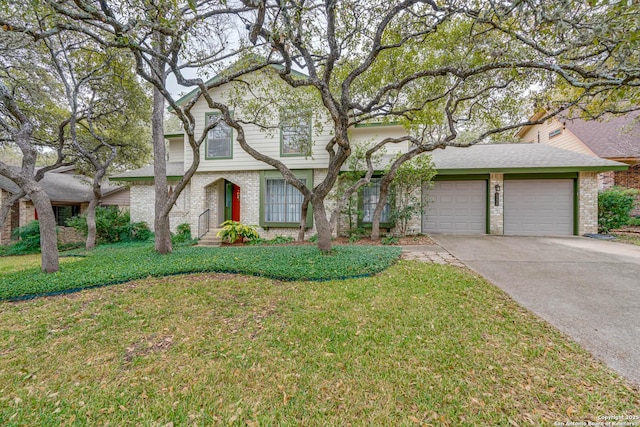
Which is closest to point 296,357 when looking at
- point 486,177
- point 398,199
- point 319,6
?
point 319,6

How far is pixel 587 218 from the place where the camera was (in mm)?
9828

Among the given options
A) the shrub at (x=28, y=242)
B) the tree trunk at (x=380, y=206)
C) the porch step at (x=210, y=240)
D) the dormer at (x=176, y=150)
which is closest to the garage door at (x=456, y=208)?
the tree trunk at (x=380, y=206)

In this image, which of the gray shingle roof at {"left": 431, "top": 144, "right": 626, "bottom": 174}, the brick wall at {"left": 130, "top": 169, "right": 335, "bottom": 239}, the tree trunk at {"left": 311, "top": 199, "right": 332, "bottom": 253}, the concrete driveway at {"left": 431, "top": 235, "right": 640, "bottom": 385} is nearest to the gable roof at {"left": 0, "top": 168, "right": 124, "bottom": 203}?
the brick wall at {"left": 130, "top": 169, "right": 335, "bottom": 239}

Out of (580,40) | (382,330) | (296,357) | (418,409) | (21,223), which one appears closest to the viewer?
(418,409)

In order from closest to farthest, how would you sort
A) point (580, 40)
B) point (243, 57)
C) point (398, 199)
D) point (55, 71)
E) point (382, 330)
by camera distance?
point (382, 330)
point (580, 40)
point (243, 57)
point (55, 71)
point (398, 199)

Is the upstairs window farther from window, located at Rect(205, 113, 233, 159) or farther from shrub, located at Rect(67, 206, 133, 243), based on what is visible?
shrub, located at Rect(67, 206, 133, 243)

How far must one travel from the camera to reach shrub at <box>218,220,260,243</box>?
991 cm

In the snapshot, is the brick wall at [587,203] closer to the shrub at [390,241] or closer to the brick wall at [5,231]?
the shrub at [390,241]

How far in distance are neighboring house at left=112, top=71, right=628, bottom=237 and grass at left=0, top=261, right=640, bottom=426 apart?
677 centimetres

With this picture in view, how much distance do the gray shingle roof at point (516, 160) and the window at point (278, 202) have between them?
598cm

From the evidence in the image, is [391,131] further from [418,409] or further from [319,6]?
[418,409]

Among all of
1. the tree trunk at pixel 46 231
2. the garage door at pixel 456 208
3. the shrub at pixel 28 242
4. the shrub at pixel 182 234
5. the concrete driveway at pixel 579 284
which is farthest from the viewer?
the shrub at pixel 28 242

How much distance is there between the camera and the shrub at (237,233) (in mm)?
9906

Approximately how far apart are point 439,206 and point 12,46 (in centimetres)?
1563
